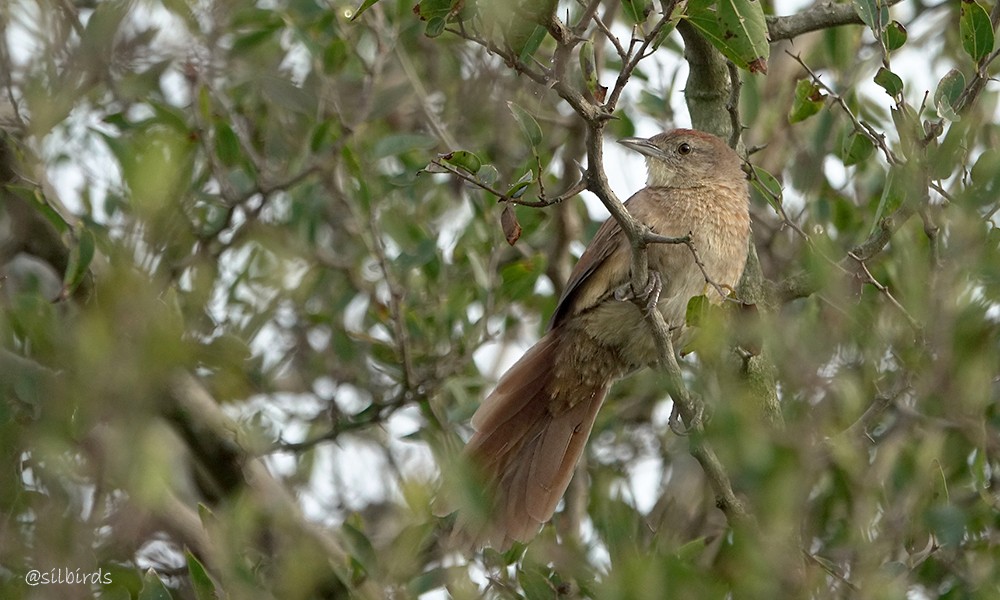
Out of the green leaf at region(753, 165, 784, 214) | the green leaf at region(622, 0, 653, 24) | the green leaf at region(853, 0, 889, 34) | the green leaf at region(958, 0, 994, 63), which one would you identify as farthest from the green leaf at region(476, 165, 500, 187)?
the green leaf at region(958, 0, 994, 63)

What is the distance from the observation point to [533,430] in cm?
518

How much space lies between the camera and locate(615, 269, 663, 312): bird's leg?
415 cm

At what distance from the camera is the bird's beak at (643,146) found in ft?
18.2

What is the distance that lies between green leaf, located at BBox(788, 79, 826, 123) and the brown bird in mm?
396

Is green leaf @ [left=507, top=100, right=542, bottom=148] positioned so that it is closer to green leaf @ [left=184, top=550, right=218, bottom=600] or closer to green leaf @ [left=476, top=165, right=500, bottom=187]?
green leaf @ [left=476, top=165, right=500, bottom=187]

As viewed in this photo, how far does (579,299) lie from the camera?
16.6 ft

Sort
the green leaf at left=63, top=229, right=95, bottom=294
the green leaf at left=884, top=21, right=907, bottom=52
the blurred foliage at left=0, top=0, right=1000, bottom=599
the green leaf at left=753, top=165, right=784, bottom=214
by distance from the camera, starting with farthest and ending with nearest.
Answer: the green leaf at left=63, top=229, right=95, bottom=294
the green leaf at left=753, top=165, right=784, bottom=214
the green leaf at left=884, top=21, right=907, bottom=52
the blurred foliage at left=0, top=0, right=1000, bottom=599

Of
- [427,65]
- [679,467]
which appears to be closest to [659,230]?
[679,467]

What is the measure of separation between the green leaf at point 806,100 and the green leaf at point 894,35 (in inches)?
18.6

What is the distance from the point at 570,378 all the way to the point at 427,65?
7.83 ft

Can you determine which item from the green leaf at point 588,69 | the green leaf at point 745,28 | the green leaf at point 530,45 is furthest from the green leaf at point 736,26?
the green leaf at point 530,45

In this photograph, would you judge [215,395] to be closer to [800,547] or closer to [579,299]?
[579,299]

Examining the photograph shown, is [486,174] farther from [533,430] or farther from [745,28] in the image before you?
[533,430]

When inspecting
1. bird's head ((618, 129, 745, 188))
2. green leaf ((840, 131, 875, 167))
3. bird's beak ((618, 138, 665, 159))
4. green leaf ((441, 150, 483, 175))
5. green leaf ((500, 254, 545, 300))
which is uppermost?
bird's beak ((618, 138, 665, 159))
